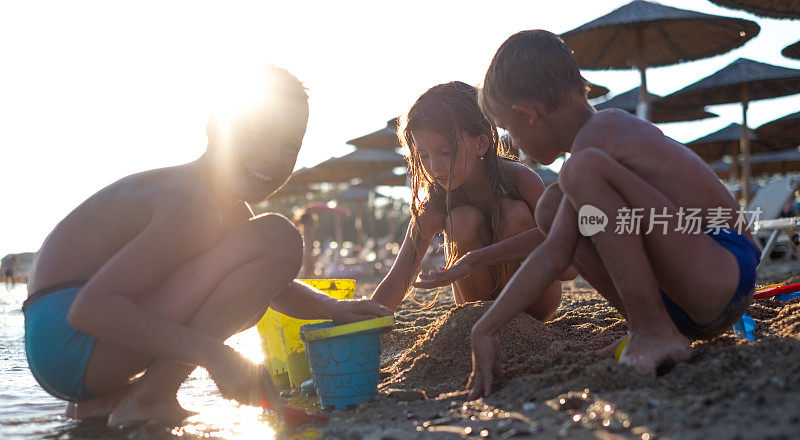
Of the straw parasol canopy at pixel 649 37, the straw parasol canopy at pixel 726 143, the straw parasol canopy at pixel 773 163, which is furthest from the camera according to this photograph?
the straw parasol canopy at pixel 773 163

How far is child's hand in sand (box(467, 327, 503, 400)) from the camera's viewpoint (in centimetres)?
178

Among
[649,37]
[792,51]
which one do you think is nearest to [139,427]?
[649,37]

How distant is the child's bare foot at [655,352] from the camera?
1.63 meters

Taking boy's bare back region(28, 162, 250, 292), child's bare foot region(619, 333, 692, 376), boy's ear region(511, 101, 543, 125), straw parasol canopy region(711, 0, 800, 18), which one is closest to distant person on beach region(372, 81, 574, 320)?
boy's ear region(511, 101, 543, 125)

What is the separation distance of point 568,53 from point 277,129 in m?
0.99

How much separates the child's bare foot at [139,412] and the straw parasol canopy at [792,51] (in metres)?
8.26

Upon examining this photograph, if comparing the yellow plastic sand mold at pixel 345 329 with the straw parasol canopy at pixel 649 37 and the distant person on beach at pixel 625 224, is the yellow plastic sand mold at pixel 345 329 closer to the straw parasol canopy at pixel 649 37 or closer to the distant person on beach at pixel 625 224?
the distant person on beach at pixel 625 224

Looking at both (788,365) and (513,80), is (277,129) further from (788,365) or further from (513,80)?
(788,365)

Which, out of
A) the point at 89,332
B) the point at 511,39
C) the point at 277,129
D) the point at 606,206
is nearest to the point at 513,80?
the point at 511,39

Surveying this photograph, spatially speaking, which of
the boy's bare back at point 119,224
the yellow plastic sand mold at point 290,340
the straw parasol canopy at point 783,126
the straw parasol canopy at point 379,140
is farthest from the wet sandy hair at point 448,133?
the straw parasol canopy at point 379,140

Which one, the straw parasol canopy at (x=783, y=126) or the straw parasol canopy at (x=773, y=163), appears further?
the straw parasol canopy at (x=773, y=163)

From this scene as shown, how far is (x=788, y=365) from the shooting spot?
149 centimetres

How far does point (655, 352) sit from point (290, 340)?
1476 millimetres

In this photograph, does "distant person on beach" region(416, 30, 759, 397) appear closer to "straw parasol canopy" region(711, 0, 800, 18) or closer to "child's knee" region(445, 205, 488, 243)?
"child's knee" region(445, 205, 488, 243)
